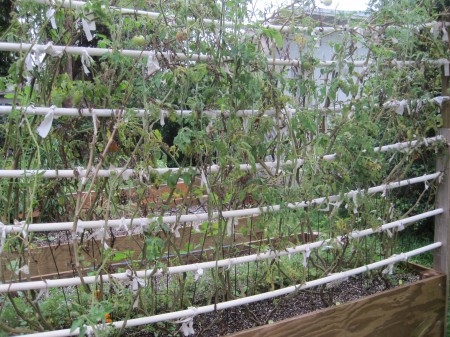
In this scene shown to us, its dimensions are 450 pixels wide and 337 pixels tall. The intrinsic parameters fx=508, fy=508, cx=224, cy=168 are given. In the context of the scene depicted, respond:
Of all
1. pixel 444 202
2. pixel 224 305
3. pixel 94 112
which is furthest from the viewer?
pixel 444 202

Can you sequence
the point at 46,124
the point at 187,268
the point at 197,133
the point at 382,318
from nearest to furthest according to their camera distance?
the point at 46,124, the point at 197,133, the point at 187,268, the point at 382,318

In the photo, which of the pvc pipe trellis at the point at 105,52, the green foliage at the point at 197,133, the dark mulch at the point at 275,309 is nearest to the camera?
the pvc pipe trellis at the point at 105,52

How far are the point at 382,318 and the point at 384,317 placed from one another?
0.06 ft

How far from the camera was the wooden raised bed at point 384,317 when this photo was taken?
252 cm

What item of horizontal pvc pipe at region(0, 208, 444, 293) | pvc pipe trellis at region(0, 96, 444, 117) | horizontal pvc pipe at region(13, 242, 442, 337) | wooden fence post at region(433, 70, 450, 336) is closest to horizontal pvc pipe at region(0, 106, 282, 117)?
pvc pipe trellis at region(0, 96, 444, 117)

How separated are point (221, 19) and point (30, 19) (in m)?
0.77

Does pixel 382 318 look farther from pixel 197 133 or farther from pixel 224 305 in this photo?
pixel 197 133

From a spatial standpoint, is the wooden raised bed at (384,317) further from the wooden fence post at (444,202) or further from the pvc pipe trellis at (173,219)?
the pvc pipe trellis at (173,219)

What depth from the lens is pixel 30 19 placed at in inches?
80.1

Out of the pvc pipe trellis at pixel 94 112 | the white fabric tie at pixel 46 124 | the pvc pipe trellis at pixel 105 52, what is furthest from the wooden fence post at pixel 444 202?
the white fabric tie at pixel 46 124

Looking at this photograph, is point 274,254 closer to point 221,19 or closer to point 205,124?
point 205,124

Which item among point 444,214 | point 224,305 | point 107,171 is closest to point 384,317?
point 444,214

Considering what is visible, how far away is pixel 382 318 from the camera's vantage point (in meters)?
2.89

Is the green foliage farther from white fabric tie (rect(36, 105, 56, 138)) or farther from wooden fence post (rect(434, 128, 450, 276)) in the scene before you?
wooden fence post (rect(434, 128, 450, 276))
